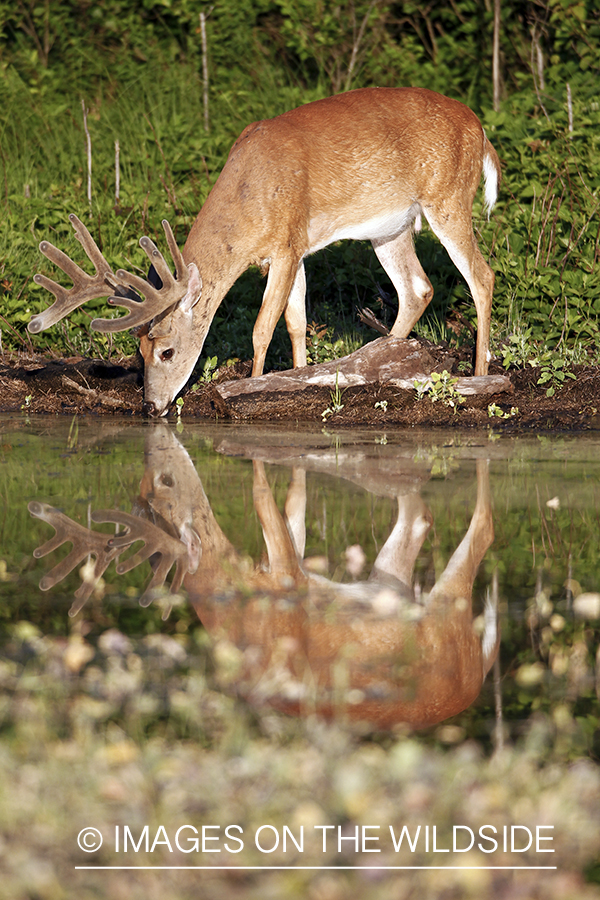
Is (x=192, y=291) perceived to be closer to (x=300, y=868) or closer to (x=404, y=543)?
(x=404, y=543)

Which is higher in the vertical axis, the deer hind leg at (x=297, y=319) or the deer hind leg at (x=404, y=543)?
the deer hind leg at (x=404, y=543)

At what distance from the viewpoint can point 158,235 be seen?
10.0 metres

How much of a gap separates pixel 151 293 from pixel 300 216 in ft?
4.01

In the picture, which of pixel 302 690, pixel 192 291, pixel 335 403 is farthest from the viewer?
pixel 192 291

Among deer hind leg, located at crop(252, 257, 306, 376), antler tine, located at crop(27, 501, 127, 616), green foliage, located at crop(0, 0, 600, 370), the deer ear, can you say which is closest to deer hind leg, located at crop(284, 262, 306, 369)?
deer hind leg, located at crop(252, 257, 306, 376)

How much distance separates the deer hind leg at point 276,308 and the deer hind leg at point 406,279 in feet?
2.55

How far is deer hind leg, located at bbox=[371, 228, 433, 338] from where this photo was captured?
825 cm

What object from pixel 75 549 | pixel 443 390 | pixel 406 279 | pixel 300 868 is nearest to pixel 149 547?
pixel 75 549

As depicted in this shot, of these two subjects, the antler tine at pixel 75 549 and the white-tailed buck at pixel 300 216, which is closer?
the antler tine at pixel 75 549

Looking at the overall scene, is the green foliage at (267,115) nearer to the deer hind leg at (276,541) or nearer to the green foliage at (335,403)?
the green foliage at (335,403)

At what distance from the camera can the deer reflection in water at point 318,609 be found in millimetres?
2521

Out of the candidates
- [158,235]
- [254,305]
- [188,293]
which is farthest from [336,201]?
[158,235]

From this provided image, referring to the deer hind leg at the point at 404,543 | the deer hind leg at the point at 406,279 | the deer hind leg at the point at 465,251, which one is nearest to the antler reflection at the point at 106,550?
the deer hind leg at the point at 404,543

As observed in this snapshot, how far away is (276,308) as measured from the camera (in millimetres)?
7547
